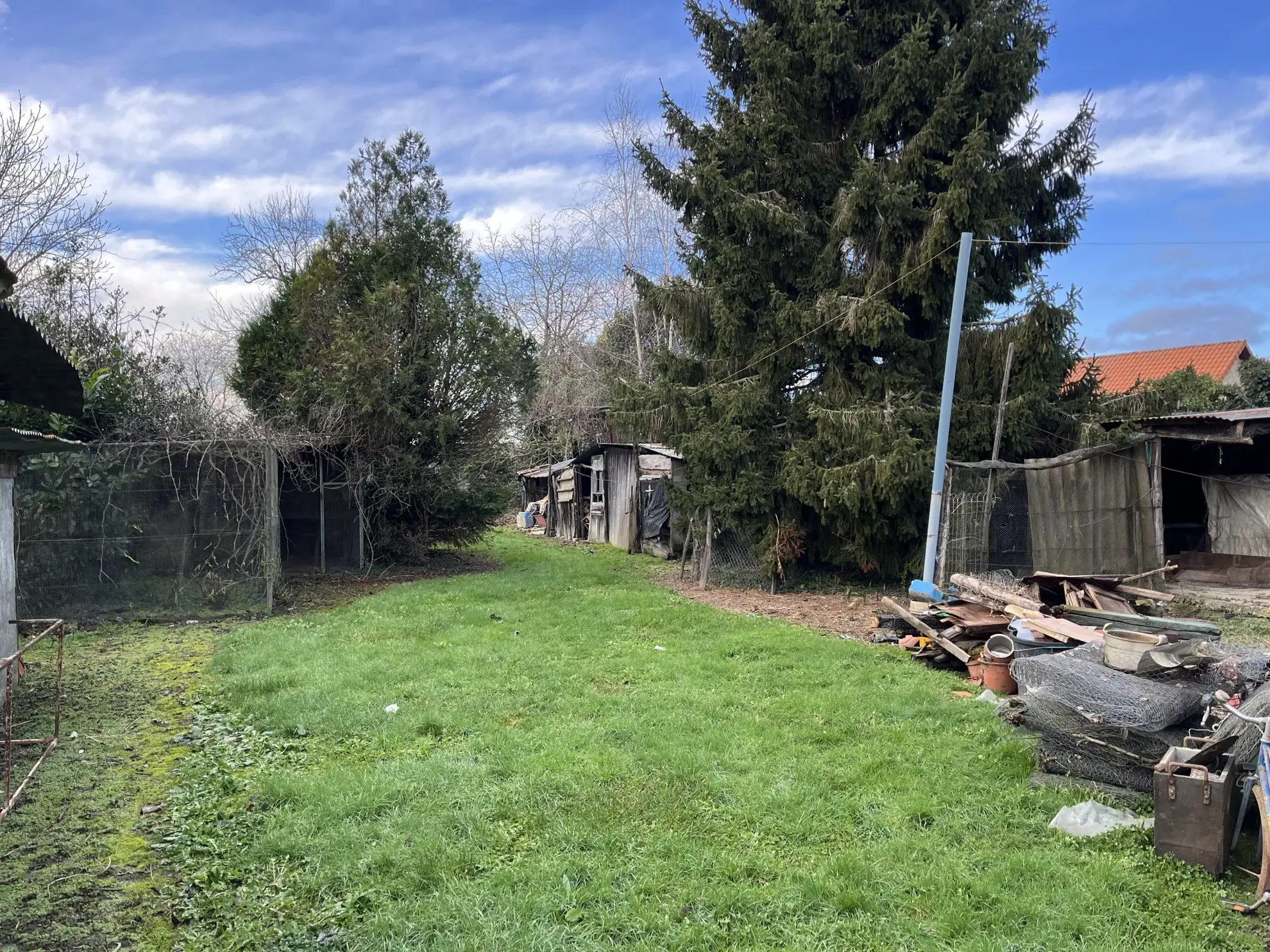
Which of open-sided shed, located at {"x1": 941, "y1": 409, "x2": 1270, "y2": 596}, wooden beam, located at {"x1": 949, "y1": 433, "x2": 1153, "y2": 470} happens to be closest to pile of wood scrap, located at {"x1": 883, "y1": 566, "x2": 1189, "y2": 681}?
open-sided shed, located at {"x1": 941, "y1": 409, "x2": 1270, "y2": 596}

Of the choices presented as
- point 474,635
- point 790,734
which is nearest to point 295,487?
point 474,635

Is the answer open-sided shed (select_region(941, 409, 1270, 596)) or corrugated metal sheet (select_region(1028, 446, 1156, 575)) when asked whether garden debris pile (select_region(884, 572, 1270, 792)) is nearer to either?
open-sided shed (select_region(941, 409, 1270, 596))

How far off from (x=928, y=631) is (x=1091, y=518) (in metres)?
3.98

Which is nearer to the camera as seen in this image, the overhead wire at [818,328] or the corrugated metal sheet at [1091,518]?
the corrugated metal sheet at [1091,518]

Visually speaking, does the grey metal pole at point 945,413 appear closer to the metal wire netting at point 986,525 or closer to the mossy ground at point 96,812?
the metal wire netting at point 986,525

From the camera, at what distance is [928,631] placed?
776 centimetres

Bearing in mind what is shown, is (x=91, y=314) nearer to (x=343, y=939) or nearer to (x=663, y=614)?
(x=663, y=614)

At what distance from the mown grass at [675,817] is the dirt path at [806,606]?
7.51 feet

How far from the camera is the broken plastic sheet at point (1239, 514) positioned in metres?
12.0

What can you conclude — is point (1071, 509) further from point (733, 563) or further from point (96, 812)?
point (96, 812)

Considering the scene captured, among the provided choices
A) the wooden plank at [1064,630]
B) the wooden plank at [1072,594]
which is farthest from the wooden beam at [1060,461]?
the wooden plank at [1064,630]

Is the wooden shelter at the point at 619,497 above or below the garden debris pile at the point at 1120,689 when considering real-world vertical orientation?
above

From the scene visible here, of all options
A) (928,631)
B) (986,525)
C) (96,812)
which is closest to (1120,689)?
(928,631)

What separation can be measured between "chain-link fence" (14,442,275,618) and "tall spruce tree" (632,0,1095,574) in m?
6.63
